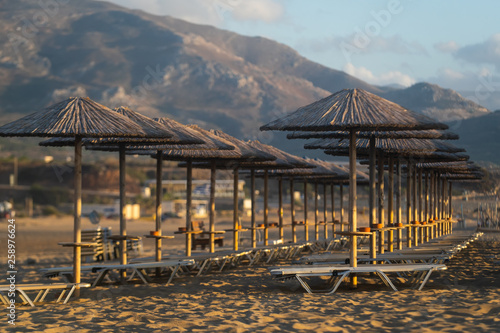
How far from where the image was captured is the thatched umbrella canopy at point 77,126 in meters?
8.17

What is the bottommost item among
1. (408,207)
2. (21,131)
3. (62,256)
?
(62,256)

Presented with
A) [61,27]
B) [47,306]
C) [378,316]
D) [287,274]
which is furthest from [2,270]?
[61,27]

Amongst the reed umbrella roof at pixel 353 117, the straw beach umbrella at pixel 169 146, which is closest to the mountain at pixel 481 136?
the straw beach umbrella at pixel 169 146

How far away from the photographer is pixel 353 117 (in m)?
8.48

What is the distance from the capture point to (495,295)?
7969mm

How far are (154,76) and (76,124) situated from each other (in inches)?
5795

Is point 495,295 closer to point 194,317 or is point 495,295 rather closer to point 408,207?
point 194,317

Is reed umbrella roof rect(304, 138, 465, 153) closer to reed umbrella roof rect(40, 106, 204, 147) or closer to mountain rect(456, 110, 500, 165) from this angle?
reed umbrella roof rect(40, 106, 204, 147)

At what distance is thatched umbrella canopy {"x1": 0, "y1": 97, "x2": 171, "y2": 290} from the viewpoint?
8172 mm

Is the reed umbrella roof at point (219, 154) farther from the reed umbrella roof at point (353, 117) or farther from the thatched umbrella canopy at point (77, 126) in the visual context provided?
the reed umbrella roof at point (353, 117)

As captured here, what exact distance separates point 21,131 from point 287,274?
11.2 ft

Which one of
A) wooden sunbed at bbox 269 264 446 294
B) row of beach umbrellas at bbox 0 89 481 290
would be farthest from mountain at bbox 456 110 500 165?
wooden sunbed at bbox 269 264 446 294

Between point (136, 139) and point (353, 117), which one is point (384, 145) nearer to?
point (353, 117)

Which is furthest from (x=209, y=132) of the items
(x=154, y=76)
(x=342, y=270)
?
(x=154, y=76)
